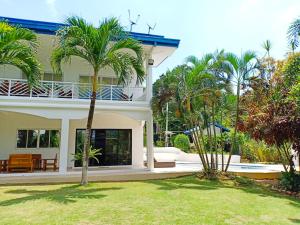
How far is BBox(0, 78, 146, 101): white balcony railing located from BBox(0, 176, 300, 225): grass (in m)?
5.55

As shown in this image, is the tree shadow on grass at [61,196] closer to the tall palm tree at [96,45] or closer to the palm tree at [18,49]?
the tall palm tree at [96,45]

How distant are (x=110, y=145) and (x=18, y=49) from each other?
31.4 feet

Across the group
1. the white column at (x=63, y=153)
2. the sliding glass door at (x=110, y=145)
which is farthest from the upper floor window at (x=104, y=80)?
the white column at (x=63, y=153)

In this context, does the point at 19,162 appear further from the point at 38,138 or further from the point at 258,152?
the point at 258,152

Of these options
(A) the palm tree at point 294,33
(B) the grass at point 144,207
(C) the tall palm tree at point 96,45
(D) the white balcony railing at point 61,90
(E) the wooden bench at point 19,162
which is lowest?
(B) the grass at point 144,207

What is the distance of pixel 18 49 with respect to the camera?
428 inches

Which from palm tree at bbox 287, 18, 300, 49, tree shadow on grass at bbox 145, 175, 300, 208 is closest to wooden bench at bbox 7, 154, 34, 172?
tree shadow on grass at bbox 145, 175, 300, 208

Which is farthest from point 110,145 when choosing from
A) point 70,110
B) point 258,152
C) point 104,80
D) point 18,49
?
point 258,152

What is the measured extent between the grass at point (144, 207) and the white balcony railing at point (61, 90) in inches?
218

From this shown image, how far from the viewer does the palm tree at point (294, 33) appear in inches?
485

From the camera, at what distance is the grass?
23.1ft

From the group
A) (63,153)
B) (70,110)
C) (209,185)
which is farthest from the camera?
(70,110)

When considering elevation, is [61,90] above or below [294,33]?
below

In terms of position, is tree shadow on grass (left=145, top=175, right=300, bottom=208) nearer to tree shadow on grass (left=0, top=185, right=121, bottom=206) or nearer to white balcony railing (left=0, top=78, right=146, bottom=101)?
tree shadow on grass (left=0, top=185, right=121, bottom=206)
